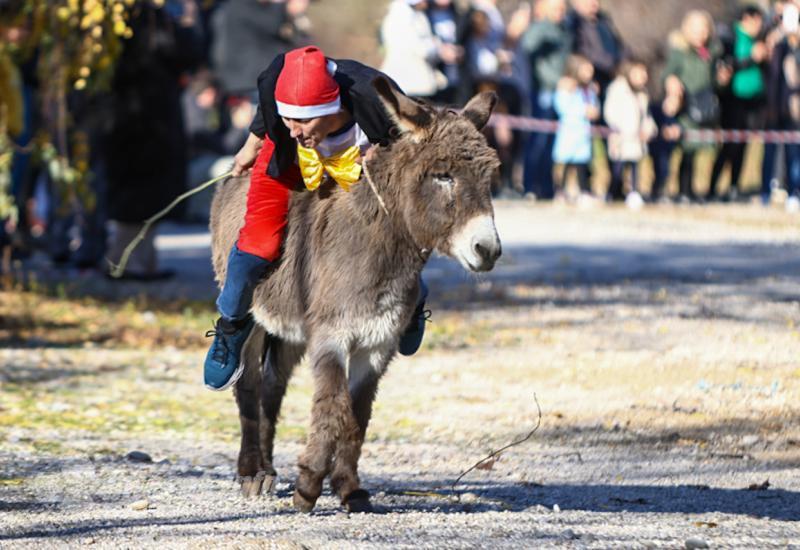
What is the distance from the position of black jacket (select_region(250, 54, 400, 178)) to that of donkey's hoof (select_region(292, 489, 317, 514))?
133cm

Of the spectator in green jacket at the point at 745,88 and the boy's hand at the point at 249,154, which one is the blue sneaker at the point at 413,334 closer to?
the boy's hand at the point at 249,154

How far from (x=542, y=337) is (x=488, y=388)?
164cm

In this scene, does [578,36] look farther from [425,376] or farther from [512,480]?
[512,480]

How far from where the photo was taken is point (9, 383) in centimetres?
1003

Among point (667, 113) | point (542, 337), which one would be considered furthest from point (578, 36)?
point (542, 337)

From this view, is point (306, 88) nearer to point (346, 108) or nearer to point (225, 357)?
point (346, 108)

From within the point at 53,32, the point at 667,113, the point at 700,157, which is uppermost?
the point at 53,32

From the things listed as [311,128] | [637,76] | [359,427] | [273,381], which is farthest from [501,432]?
[637,76]

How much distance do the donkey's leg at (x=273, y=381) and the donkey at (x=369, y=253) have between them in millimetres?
563

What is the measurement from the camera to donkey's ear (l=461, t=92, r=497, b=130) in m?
6.50

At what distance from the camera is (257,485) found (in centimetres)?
708

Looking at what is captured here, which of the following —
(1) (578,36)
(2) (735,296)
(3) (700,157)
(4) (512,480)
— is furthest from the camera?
(3) (700,157)

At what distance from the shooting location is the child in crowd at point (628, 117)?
2069cm

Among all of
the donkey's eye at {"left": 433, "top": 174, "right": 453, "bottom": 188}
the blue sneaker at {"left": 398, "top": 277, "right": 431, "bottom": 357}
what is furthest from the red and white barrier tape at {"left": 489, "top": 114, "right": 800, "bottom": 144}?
the donkey's eye at {"left": 433, "top": 174, "right": 453, "bottom": 188}
